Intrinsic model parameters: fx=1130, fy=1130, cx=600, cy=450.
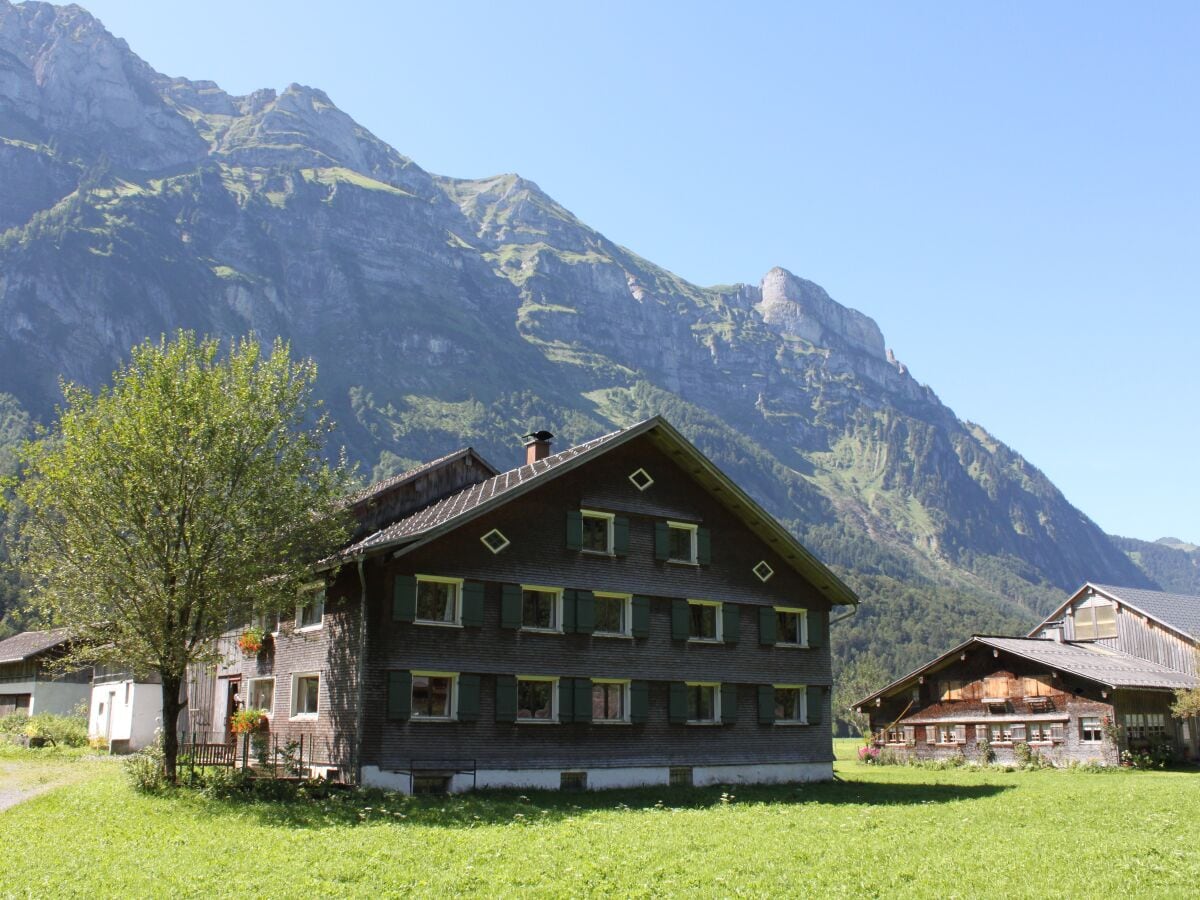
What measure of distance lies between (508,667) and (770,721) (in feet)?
35.5

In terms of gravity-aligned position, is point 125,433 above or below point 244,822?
above

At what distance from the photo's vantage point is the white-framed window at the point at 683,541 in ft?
130

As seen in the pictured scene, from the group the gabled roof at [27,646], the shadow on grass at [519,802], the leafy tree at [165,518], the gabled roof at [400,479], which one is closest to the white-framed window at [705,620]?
the shadow on grass at [519,802]

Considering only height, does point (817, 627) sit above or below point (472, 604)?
below

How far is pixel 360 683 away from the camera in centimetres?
3219

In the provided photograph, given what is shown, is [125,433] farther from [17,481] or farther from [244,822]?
[244,822]

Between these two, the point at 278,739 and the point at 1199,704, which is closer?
the point at 278,739

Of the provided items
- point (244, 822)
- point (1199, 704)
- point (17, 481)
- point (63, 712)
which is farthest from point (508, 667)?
point (63, 712)

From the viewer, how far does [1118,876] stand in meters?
19.2

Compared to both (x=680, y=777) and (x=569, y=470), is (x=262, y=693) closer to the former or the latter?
(x=569, y=470)

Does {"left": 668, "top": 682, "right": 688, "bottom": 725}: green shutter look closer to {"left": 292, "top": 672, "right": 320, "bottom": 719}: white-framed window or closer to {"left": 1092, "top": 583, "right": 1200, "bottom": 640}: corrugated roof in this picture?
{"left": 292, "top": 672, "right": 320, "bottom": 719}: white-framed window

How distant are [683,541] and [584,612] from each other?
5341 mm

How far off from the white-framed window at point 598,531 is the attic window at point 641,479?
1595 millimetres

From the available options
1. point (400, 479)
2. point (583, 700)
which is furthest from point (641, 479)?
point (400, 479)
